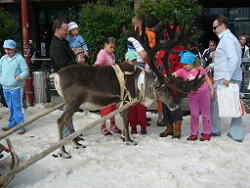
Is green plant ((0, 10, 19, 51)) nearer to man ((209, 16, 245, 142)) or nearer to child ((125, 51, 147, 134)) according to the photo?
child ((125, 51, 147, 134))

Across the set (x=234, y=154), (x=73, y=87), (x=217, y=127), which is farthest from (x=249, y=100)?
(x=73, y=87)

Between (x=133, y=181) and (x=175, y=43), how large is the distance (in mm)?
2294

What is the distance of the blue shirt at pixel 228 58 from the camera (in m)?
5.81

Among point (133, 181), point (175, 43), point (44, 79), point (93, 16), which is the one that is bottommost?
point (133, 181)

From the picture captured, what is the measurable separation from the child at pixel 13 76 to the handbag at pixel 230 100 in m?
3.59

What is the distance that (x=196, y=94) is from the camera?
6105 millimetres

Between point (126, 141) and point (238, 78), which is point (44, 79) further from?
point (238, 78)

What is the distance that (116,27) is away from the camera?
34.0 feet

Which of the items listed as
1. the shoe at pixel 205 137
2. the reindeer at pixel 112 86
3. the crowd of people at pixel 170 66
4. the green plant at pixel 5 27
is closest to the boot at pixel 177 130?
the crowd of people at pixel 170 66

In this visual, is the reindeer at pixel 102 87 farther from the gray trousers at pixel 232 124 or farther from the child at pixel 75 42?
the gray trousers at pixel 232 124

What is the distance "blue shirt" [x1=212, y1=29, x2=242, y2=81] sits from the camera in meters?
5.81

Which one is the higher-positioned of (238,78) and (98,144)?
(238,78)

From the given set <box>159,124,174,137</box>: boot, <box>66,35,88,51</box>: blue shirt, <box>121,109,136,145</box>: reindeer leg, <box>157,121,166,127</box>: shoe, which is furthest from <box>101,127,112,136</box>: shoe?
<box>66,35,88,51</box>: blue shirt

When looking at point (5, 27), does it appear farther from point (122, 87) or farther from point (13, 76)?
point (122, 87)
